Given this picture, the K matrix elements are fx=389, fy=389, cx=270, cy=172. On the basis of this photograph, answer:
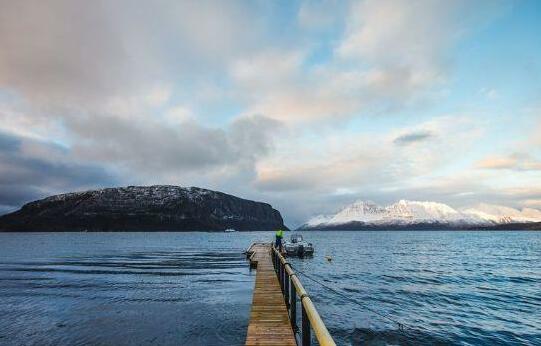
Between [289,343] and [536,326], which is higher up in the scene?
[289,343]

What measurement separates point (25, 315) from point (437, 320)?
19.4 m

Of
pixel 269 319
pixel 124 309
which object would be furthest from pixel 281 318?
pixel 124 309

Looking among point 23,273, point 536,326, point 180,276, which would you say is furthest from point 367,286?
point 23,273

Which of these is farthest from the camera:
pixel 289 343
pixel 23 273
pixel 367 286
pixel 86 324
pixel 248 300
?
pixel 23 273

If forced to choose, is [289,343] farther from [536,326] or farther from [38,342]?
[536,326]

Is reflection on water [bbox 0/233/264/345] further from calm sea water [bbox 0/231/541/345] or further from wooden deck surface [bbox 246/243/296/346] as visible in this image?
wooden deck surface [bbox 246/243/296/346]

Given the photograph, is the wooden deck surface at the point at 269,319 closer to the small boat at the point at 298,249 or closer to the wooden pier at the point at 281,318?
the wooden pier at the point at 281,318

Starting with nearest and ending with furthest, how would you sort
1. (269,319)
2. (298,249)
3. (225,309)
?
(269,319) < (225,309) < (298,249)

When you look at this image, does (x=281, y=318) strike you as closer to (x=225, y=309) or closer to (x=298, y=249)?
(x=225, y=309)

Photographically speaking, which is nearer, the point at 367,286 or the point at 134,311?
the point at 134,311

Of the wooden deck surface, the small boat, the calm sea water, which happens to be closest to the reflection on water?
the calm sea water

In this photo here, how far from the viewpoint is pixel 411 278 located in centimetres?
3334

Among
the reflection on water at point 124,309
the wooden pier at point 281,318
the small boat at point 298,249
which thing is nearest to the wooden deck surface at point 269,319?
the wooden pier at point 281,318

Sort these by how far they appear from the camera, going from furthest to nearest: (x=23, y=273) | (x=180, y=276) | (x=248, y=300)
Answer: (x=23, y=273) → (x=180, y=276) → (x=248, y=300)
